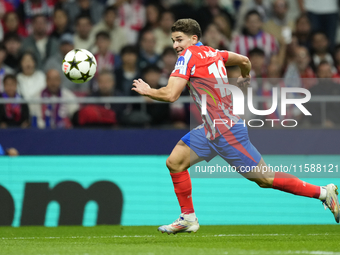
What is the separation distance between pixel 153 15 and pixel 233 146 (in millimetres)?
6323

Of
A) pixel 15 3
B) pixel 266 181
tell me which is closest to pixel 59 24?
pixel 15 3

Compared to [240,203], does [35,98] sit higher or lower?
higher

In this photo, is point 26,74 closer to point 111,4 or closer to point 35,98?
point 35,98

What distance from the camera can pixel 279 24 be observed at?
12.0 meters

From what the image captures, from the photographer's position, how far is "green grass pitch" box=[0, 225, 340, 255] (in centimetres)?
545

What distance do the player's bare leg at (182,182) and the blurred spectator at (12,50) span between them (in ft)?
18.8

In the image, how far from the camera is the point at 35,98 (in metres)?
10.0

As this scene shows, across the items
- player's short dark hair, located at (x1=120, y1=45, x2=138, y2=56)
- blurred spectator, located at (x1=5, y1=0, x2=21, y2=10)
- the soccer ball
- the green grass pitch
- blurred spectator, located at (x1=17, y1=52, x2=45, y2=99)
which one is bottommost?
the green grass pitch

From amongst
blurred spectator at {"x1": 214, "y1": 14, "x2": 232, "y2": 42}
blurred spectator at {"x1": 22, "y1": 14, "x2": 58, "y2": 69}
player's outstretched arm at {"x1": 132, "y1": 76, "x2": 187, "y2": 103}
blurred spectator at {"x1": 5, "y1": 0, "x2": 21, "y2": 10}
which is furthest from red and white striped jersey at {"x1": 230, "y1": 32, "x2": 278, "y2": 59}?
player's outstretched arm at {"x1": 132, "y1": 76, "x2": 187, "y2": 103}

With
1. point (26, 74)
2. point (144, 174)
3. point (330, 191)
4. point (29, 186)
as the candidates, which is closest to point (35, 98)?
point (26, 74)

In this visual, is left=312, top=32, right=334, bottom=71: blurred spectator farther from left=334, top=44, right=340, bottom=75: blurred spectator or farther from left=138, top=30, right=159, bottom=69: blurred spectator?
left=138, top=30, right=159, bottom=69: blurred spectator

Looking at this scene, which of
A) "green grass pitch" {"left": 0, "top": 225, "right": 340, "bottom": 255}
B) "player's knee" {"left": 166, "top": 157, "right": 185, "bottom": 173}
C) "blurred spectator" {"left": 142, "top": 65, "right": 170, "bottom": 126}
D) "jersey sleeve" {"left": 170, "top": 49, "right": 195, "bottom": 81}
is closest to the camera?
"green grass pitch" {"left": 0, "top": 225, "right": 340, "bottom": 255}

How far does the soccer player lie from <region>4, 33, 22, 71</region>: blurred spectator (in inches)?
223

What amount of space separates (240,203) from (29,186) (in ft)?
11.1
